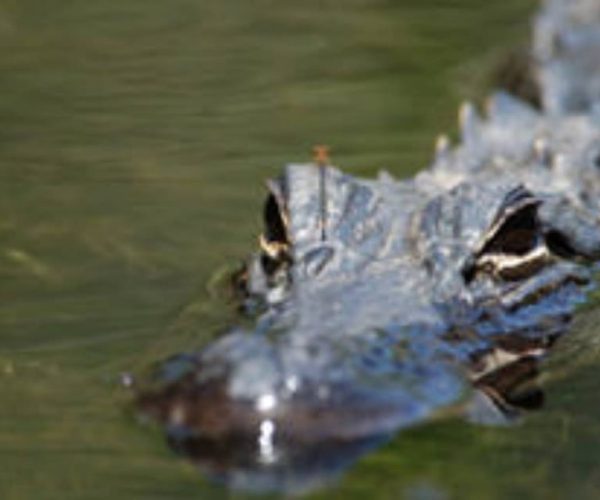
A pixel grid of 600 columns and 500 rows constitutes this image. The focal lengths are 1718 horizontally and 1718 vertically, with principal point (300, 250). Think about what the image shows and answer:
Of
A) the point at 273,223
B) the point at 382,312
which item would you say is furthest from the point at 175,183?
the point at 382,312

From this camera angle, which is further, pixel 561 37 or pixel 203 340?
pixel 561 37

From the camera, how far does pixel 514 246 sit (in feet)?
15.6

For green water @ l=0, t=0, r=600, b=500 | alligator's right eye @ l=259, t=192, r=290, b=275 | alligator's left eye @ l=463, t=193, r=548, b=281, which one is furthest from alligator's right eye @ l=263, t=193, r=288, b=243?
alligator's left eye @ l=463, t=193, r=548, b=281

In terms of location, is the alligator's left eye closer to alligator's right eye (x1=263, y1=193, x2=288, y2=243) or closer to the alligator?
the alligator

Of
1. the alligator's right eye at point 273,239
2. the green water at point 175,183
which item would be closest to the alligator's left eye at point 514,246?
the green water at point 175,183

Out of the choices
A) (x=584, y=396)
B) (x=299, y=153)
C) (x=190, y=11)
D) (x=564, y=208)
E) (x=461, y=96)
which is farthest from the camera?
(x=190, y=11)

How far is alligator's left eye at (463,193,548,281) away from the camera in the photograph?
4.63 meters

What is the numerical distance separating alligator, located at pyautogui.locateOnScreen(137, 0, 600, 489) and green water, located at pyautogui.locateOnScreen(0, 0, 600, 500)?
0.28 feet

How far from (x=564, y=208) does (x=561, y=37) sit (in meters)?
2.91

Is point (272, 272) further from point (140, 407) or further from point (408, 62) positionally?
point (408, 62)

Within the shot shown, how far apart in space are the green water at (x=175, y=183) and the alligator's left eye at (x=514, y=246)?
0.80 ft

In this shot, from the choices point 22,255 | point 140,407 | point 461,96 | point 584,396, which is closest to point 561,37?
point 461,96

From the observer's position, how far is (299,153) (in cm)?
666

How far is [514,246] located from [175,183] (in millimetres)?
1830
